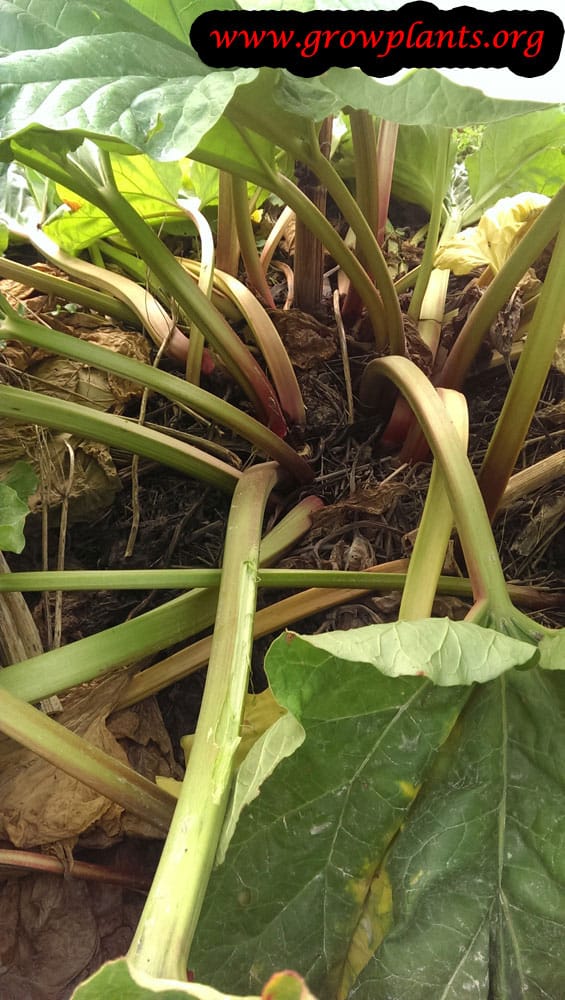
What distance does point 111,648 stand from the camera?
2.42 ft

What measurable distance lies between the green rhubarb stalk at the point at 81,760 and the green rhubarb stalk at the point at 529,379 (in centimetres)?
53

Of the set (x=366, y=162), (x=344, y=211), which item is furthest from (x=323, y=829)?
(x=366, y=162)

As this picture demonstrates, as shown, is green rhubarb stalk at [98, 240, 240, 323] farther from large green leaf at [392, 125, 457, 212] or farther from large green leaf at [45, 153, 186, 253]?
large green leaf at [392, 125, 457, 212]

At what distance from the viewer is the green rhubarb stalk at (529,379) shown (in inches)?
29.7

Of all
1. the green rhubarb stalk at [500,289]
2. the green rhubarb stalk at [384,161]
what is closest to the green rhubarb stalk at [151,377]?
the green rhubarb stalk at [500,289]

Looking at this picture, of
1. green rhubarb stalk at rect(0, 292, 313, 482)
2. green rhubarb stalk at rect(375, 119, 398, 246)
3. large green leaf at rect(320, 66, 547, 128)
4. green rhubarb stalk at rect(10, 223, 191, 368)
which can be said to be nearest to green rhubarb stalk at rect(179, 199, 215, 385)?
green rhubarb stalk at rect(10, 223, 191, 368)

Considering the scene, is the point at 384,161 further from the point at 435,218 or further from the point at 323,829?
the point at 323,829

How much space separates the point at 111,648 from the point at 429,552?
34cm

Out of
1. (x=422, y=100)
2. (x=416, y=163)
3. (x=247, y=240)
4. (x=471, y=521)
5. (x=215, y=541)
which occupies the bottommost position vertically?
(x=215, y=541)

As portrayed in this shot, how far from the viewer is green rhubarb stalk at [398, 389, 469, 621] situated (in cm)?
68

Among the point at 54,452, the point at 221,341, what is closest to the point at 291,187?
the point at 221,341

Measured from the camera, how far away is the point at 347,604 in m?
0.88

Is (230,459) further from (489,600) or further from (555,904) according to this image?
(555,904)

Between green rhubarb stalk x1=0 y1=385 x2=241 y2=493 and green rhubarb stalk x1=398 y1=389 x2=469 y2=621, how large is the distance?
32 centimetres
